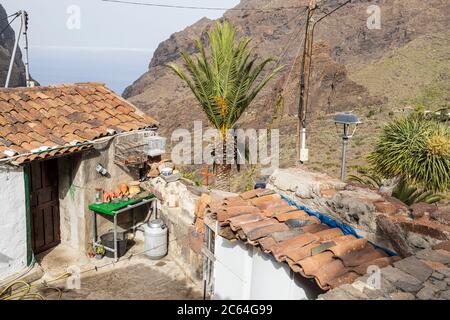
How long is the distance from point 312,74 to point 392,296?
167 ft

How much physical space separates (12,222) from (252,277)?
562cm

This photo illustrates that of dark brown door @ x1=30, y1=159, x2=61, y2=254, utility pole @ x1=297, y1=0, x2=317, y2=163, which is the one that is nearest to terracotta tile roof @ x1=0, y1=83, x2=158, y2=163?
dark brown door @ x1=30, y1=159, x2=61, y2=254

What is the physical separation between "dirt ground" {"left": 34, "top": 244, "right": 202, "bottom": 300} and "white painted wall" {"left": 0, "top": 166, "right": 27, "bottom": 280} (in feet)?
2.77

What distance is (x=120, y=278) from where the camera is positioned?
31.8ft

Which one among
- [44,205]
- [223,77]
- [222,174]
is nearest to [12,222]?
[44,205]

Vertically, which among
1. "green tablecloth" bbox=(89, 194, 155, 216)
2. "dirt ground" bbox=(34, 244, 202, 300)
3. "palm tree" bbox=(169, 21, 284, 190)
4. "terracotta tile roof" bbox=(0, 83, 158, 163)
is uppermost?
"palm tree" bbox=(169, 21, 284, 190)

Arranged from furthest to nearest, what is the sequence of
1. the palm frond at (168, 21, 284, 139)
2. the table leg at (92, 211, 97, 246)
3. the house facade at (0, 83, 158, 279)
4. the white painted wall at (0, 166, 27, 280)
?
the palm frond at (168, 21, 284, 139) < the table leg at (92, 211, 97, 246) < the house facade at (0, 83, 158, 279) < the white painted wall at (0, 166, 27, 280)

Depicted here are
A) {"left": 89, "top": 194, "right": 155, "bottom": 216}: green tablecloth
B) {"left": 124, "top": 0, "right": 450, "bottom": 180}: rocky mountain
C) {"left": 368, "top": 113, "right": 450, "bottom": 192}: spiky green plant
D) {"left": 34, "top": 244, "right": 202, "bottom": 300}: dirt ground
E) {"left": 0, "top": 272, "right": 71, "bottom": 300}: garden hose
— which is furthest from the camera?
{"left": 124, "top": 0, "right": 450, "bottom": 180}: rocky mountain

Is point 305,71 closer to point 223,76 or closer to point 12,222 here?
point 223,76

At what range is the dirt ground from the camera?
9031 mm

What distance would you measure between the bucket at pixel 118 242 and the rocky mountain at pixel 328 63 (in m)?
5.96

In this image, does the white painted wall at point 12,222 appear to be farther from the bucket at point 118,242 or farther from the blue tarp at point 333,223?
the blue tarp at point 333,223

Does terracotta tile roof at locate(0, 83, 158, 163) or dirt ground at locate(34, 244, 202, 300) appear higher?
terracotta tile roof at locate(0, 83, 158, 163)

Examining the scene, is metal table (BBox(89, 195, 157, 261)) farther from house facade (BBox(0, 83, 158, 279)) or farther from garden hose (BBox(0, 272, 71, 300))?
garden hose (BBox(0, 272, 71, 300))
